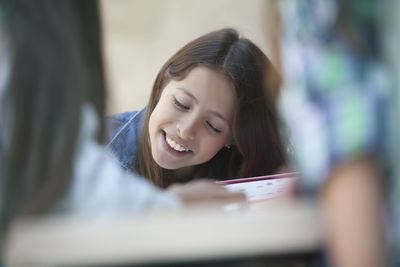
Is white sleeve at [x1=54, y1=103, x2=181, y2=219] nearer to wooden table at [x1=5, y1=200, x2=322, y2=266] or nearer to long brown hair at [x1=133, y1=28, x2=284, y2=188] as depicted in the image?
wooden table at [x1=5, y1=200, x2=322, y2=266]

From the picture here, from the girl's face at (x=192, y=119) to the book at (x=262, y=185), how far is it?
0.34 ft

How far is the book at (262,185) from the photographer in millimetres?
1128

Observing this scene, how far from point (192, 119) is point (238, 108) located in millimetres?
137

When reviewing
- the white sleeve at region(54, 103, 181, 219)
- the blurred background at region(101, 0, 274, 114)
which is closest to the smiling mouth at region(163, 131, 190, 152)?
the blurred background at region(101, 0, 274, 114)

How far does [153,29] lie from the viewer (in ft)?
5.49

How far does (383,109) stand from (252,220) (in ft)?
0.47

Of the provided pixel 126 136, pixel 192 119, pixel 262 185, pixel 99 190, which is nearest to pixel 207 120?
pixel 192 119

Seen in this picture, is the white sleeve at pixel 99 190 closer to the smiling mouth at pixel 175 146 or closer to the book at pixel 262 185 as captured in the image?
the book at pixel 262 185

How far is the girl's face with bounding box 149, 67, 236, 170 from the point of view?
3.98 ft

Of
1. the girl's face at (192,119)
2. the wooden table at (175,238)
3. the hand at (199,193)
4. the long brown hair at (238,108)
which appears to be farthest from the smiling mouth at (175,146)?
the wooden table at (175,238)

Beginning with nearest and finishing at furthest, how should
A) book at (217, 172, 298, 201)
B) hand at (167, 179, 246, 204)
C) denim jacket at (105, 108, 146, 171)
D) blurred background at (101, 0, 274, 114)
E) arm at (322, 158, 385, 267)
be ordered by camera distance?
arm at (322, 158, 385, 267) → hand at (167, 179, 246, 204) → book at (217, 172, 298, 201) → denim jacket at (105, 108, 146, 171) → blurred background at (101, 0, 274, 114)

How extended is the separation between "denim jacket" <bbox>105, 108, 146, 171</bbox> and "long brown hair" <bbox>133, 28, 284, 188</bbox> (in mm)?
26

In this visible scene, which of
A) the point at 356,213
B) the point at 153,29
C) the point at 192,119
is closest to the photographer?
the point at 356,213

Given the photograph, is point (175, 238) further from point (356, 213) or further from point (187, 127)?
point (187, 127)
